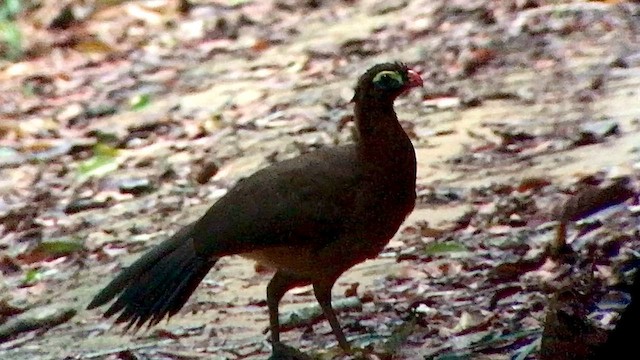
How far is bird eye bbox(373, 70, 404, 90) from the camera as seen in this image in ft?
13.2

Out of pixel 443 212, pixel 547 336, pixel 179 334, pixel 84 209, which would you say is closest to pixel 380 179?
pixel 547 336

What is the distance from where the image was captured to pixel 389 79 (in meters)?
4.04

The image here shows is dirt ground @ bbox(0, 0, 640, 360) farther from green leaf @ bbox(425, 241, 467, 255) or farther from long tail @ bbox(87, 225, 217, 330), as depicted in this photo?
long tail @ bbox(87, 225, 217, 330)

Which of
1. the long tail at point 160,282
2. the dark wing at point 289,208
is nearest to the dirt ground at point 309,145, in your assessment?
the long tail at point 160,282

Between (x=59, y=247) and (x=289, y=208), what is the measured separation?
104 inches

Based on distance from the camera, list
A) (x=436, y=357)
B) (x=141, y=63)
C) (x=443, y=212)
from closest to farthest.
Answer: (x=436, y=357), (x=443, y=212), (x=141, y=63)

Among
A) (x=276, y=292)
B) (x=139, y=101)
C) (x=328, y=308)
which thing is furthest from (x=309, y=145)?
(x=328, y=308)

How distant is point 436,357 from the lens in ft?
12.8

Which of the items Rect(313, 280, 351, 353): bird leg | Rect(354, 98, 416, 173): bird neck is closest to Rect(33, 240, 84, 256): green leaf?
Rect(313, 280, 351, 353): bird leg

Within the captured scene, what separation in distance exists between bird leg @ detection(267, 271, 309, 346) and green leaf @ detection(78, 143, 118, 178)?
3661mm

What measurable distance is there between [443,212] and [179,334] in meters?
1.43

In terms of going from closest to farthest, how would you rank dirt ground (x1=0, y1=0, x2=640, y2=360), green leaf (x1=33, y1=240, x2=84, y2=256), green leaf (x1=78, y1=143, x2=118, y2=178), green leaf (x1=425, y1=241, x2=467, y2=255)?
dirt ground (x1=0, y1=0, x2=640, y2=360)
green leaf (x1=425, y1=241, x2=467, y2=255)
green leaf (x1=33, y1=240, x2=84, y2=256)
green leaf (x1=78, y1=143, x2=118, y2=178)

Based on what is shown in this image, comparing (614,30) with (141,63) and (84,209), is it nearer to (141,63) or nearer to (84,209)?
Answer: (84,209)

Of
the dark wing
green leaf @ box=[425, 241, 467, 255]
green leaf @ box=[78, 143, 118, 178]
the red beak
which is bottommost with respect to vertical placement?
green leaf @ box=[425, 241, 467, 255]
